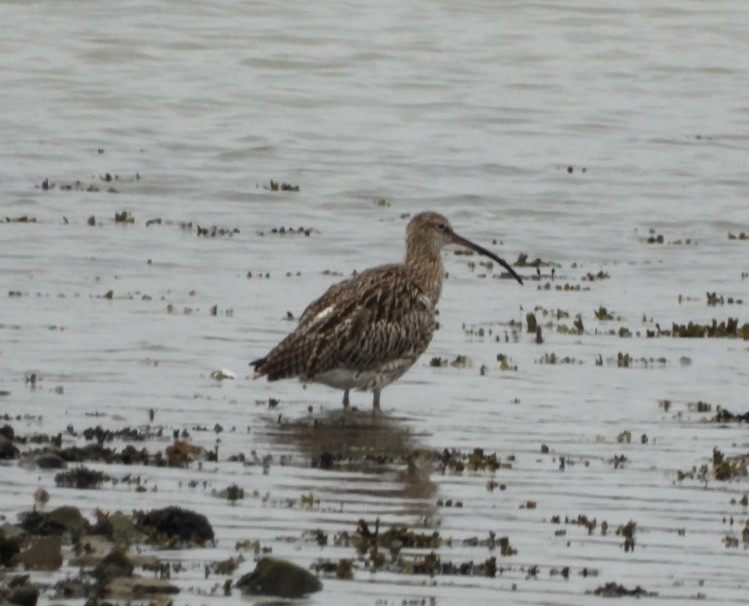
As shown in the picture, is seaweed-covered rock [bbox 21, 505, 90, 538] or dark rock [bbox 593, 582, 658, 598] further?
seaweed-covered rock [bbox 21, 505, 90, 538]

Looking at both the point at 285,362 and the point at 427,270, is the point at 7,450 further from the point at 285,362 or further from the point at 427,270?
the point at 427,270

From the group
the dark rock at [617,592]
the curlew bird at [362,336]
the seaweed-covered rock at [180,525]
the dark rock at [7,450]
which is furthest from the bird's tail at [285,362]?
the dark rock at [617,592]

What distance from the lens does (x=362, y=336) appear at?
16.0m

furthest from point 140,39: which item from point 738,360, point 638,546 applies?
point 638,546

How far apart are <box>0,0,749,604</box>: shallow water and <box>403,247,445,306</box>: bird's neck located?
2.30ft

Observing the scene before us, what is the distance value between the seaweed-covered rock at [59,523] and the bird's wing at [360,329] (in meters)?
5.42

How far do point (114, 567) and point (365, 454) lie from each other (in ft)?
14.3

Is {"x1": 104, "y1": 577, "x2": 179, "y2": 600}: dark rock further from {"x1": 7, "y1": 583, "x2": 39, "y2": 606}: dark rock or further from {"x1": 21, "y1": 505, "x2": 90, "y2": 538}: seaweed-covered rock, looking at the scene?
{"x1": 21, "y1": 505, "x2": 90, "y2": 538}: seaweed-covered rock

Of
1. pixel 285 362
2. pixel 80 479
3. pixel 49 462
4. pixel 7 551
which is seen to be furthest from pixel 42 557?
pixel 285 362

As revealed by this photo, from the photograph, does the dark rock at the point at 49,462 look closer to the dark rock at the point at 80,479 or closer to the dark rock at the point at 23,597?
the dark rock at the point at 80,479

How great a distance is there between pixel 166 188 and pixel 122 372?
48.1 ft

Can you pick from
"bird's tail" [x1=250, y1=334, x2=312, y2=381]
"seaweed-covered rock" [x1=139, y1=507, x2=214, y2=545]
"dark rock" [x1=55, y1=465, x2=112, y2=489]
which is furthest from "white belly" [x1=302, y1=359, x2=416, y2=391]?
"seaweed-covered rock" [x1=139, y1=507, x2=214, y2=545]

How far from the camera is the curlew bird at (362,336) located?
51.5ft

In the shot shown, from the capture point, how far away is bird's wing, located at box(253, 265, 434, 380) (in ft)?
51.5
